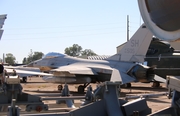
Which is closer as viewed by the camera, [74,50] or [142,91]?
[142,91]

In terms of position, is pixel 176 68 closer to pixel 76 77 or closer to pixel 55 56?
pixel 76 77

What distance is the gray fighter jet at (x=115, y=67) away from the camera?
51.4 ft

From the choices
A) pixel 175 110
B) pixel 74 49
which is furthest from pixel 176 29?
pixel 74 49

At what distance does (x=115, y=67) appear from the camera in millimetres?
16875

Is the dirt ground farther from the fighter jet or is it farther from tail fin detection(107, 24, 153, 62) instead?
tail fin detection(107, 24, 153, 62)

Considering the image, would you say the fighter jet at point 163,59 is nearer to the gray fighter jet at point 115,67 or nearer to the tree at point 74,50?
the gray fighter jet at point 115,67

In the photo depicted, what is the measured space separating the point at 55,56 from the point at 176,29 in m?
17.8

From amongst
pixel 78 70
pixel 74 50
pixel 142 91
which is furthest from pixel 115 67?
pixel 74 50

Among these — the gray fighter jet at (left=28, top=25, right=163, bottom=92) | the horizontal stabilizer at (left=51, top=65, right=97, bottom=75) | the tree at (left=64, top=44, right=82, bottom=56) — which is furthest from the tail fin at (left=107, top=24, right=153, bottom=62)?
the tree at (left=64, top=44, right=82, bottom=56)

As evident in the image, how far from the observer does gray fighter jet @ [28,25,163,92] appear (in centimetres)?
1565

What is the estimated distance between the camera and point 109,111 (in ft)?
11.4

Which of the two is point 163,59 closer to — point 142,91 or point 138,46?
point 142,91

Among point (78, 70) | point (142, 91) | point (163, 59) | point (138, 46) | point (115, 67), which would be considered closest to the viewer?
point (138, 46)

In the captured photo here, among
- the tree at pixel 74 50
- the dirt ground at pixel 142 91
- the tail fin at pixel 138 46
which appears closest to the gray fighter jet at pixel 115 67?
the tail fin at pixel 138 46
